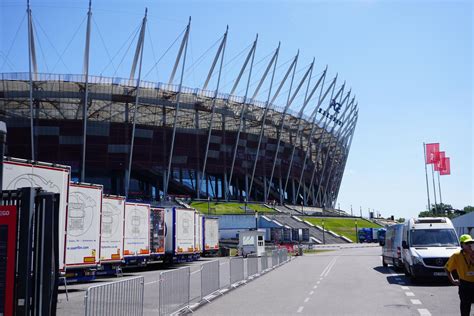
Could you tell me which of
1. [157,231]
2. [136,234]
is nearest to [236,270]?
[136,234]

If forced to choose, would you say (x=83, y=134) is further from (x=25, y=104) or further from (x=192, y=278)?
(x=192, y=278)

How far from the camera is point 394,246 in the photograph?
2338cm

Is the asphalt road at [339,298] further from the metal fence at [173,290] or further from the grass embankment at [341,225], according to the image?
the grass embankment at [341,225]

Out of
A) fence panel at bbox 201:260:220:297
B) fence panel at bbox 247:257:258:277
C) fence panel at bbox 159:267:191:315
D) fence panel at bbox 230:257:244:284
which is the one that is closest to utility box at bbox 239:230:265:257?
fence panel at bbox 247:257:258:277

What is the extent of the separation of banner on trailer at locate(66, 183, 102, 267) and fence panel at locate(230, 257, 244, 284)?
490cm

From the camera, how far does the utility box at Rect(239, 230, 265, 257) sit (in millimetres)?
42625

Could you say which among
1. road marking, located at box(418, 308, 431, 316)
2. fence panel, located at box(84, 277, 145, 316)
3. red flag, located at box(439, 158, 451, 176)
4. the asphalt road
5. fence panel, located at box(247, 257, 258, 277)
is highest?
red flag, located at box(439, 158, 451, 176)

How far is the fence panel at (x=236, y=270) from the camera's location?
18438mm

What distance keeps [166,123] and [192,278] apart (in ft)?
192

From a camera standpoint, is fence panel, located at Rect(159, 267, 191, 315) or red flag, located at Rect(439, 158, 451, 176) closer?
fence panel, located at Rect(159, 267, 191, 315)

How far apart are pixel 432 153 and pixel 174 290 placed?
155 ft

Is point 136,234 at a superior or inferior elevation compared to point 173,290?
superior

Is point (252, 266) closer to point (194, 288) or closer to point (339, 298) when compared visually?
point (339, 298)

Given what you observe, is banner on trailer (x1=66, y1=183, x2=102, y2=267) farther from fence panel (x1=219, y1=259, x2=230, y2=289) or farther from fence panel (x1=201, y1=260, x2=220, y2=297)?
fence panel (x1=201, y1=260, x2=220, y2=297)
